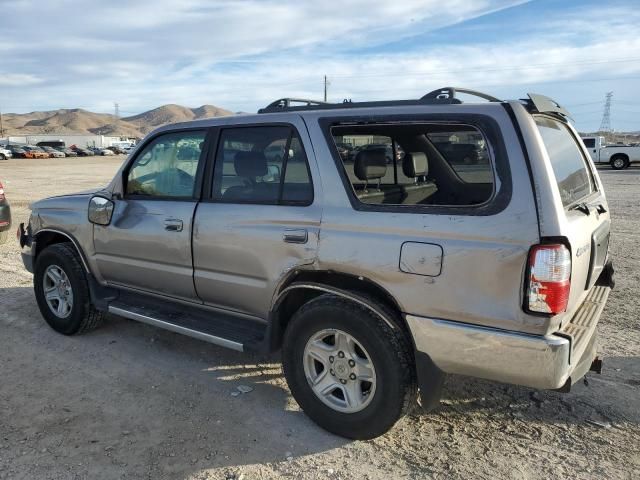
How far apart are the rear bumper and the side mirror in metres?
2.71

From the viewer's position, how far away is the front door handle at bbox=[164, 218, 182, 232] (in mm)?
3850

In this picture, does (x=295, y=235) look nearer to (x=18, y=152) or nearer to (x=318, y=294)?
(x=318, y=294)

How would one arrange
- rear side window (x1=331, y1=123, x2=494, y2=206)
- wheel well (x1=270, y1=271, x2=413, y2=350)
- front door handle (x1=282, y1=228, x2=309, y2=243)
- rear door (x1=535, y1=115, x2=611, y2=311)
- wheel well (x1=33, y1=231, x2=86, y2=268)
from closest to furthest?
rear door (x1=535, y1=115, x2=611, y2=311)
wheel well (x1=270, y1=271, x2=413, y2=350)
front door handle (x1=282, y1=228, x2=309, y2=243)
rear side window (x1=331, y1=123, x2=494, y2=206)
wheel well (x1=33, y1=231, x2=86, y2=268)

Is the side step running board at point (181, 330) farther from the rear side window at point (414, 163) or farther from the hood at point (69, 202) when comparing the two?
the rear side window at point (414, 163)

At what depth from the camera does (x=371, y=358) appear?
2979 mm

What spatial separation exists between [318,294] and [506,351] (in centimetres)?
118

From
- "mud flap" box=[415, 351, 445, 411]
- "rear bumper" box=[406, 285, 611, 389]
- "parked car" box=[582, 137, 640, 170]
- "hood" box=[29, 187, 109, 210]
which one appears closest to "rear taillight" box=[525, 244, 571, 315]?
"rear bumper" box=[406, 285, 611, 389]

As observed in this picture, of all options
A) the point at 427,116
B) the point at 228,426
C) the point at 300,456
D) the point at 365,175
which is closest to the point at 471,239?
the point at 427,116

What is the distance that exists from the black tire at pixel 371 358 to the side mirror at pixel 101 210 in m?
1.99

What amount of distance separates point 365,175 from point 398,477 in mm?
1766

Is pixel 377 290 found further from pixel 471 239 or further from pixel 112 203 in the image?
pixel 112 203

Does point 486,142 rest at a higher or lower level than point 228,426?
higher

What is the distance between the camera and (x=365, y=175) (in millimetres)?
3445

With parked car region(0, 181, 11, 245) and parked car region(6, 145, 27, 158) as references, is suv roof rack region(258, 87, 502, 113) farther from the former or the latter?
parked car region(6, 145, 27, 158)
